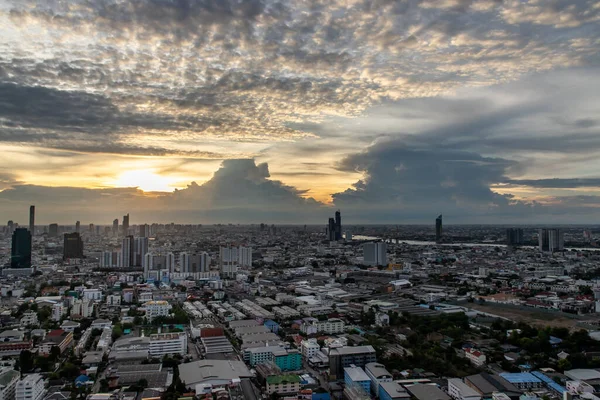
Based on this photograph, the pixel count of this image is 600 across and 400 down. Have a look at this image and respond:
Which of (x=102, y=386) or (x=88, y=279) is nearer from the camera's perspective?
(x=102, y=386)

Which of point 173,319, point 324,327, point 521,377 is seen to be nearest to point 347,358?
point 521,377

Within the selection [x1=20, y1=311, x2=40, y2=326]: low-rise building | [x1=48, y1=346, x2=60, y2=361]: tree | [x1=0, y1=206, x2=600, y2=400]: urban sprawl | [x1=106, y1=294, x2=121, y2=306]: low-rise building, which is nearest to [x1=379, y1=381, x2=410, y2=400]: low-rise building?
[x1=0, y1=206, x2=600, y2=400]: urban sprawl

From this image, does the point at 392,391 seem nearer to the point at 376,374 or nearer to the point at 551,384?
the point at 376,374

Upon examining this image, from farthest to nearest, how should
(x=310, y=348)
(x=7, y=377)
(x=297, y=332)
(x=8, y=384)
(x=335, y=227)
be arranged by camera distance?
(x=335, y=227), (x=297, y=332), (x=310, y=348), (x=7, y=377), (x=8, y=384)

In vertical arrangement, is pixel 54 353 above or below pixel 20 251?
below

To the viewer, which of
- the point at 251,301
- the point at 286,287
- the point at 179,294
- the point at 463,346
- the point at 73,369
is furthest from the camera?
the point at 286,287

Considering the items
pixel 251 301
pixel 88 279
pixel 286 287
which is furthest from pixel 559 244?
pixel 88 279

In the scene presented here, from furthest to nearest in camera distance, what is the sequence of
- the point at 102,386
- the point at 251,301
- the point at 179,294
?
the point at 179,294 → the point at 251,301 → the point at 102,386

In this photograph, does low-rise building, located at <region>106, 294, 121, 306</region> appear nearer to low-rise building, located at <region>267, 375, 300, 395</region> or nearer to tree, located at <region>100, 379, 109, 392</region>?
tree, located at <region>100, 379, 109, 392</region>

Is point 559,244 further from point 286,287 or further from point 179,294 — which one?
point 179,294
